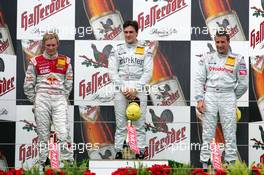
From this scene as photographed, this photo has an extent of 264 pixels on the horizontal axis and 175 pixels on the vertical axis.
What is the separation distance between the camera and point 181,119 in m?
8.98

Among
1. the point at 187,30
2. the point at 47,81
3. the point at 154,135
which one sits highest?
the point at 187,30

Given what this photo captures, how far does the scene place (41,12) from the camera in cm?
900

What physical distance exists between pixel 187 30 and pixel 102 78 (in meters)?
1.13

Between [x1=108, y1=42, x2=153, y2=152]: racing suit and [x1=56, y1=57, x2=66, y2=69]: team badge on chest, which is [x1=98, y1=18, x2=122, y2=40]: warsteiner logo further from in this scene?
[x1=56, y1=57, x2=66, y2=69]: team badge on chest

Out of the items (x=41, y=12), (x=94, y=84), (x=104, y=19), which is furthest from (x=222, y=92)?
(x=41, y=12)

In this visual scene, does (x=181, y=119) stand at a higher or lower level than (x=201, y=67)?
lower

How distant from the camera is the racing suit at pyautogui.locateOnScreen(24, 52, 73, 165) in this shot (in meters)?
8.05

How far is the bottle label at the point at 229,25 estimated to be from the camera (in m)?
8.99

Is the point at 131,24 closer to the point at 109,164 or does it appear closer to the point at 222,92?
the point at 222,92

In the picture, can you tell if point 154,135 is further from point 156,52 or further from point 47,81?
point 47,81

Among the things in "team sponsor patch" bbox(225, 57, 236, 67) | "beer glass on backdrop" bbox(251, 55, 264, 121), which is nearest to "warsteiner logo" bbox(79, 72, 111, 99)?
"team sponsor patch" bbox(225, 57, 236, 67)

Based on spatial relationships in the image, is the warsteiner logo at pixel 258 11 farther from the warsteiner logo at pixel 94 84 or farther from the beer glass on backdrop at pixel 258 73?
the warsteiner logo at pixel 94 84

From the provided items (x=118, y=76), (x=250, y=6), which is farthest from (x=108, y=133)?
(x=250, y=6)

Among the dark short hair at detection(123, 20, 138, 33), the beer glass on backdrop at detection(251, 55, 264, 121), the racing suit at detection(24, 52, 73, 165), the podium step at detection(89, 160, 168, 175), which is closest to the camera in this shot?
the podium step at detection(89, 160, 168, 175)
